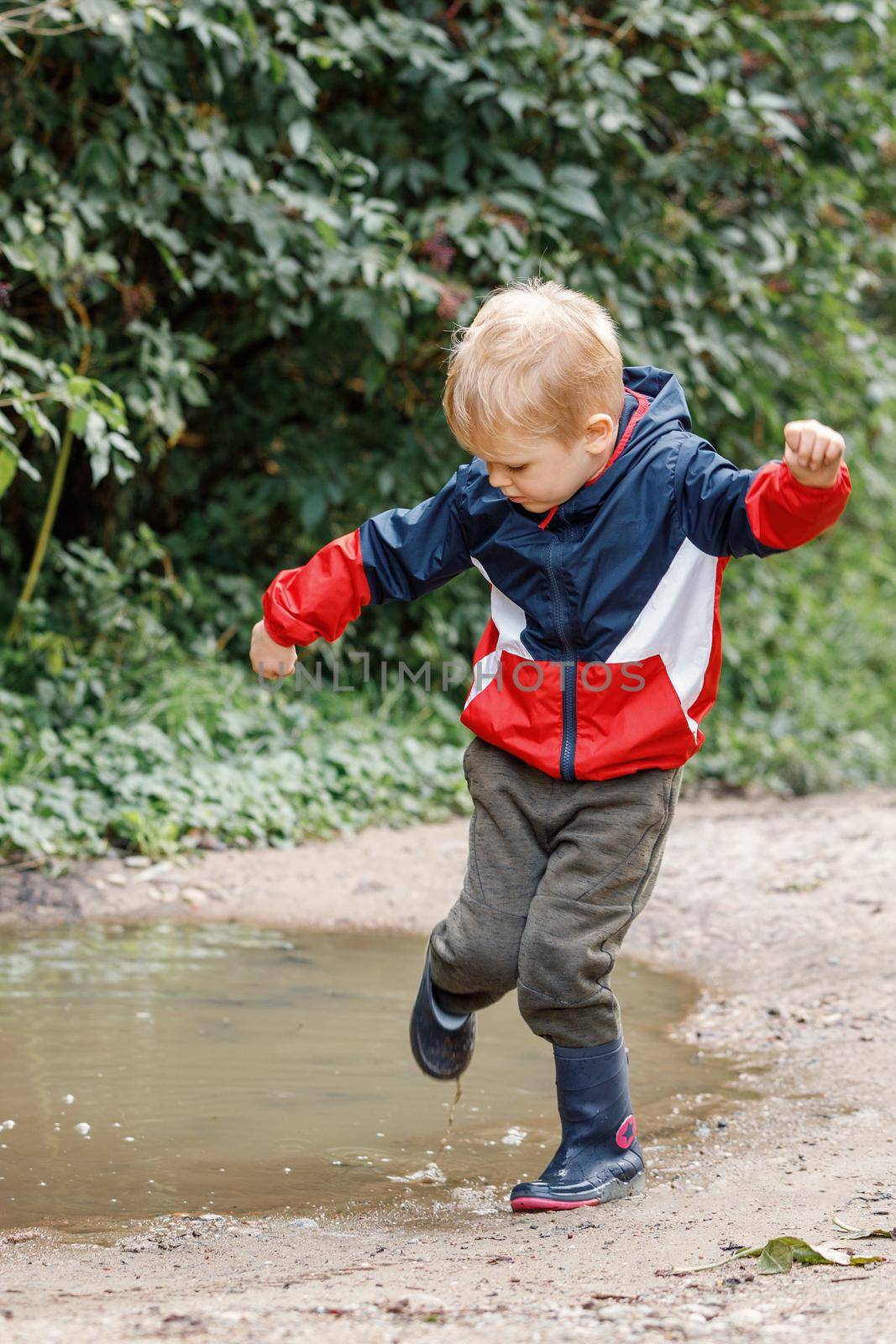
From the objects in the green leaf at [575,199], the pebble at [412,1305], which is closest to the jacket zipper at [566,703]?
the pebble at [412,1305]

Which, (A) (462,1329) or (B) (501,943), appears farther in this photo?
(B) (501,943)

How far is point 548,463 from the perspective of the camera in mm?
2211

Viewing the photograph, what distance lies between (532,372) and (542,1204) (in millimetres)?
1226

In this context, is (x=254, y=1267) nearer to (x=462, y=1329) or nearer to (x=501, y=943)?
(x=462, y=1329)

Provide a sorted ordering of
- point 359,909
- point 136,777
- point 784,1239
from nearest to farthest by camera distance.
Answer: point 784,1239, point 359,909, point 136,777

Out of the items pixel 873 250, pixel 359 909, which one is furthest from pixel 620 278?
pixel 359 909

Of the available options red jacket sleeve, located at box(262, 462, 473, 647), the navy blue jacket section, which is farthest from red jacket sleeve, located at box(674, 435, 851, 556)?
red jacket sleeve, located at box(262, 462, 473, 647)

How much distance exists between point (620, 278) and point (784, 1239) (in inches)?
185

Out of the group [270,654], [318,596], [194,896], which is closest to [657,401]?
[318,596]

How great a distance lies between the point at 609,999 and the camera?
92.1 inches

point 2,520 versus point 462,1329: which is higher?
point 462,1329

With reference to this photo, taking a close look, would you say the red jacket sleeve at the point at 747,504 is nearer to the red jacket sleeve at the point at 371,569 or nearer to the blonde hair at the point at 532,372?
the blonde hair at the point at 532,372

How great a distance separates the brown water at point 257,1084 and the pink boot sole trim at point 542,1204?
0.07 m

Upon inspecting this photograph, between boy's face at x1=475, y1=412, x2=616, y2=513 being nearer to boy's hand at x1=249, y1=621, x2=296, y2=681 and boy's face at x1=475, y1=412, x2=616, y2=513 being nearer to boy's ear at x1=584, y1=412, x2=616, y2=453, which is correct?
boy's ear at x1=584, y1=412, x2=616, y2=453
